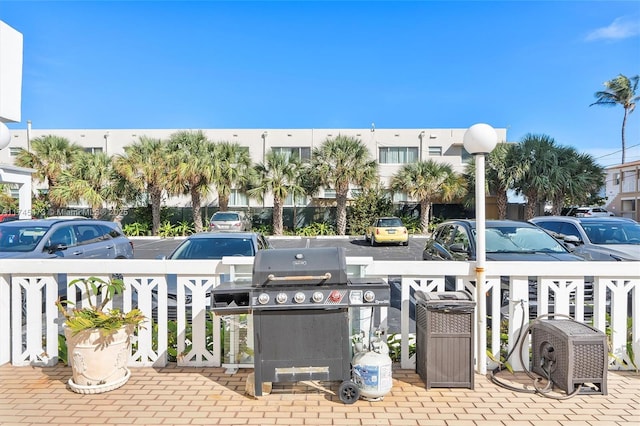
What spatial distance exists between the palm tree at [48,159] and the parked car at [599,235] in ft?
80.1

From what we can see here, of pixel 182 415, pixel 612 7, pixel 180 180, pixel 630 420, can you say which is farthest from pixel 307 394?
pixel 180 180

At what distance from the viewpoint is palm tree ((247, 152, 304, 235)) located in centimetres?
2236

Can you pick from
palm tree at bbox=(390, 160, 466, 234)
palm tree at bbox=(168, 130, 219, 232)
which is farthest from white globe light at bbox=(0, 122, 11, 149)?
palm tree at bbox=(390, 160, 466, 234)

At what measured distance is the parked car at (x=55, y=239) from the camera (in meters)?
6.86

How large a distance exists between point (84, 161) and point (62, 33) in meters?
18.3

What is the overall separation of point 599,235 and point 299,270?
8.20m

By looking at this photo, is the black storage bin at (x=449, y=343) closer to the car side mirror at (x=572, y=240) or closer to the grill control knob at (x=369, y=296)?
the grill control knob at (x=369, y=296)

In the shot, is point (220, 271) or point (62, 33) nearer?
point (220, 271)

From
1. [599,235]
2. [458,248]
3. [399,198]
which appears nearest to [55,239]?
[458,248]

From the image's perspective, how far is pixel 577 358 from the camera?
11.3ft

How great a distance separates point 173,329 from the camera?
4430 mm

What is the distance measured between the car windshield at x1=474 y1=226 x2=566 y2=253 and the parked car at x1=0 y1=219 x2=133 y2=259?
7404mm

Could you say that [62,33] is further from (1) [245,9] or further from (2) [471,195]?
(2) [471,195]

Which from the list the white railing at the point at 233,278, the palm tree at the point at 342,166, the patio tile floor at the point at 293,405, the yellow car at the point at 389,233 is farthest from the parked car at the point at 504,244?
the palm tree at the point at 342,166
